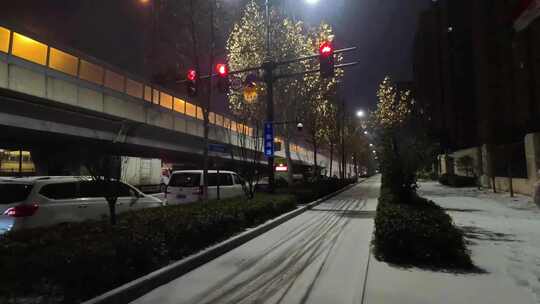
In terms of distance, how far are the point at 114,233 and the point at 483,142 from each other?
39233 mm

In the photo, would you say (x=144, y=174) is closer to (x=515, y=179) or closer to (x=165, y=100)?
(x=165, y=100)

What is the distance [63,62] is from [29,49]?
2575 millimetres

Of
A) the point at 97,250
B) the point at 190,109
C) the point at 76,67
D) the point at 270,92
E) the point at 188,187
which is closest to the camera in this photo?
the point at 97,250

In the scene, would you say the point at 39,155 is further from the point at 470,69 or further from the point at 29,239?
the point at 470,69

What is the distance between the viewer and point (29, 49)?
23.0 meters

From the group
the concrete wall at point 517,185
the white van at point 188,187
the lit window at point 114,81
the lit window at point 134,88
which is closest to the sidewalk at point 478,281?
the white van at point 188,187

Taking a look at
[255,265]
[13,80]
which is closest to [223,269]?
[255,265]

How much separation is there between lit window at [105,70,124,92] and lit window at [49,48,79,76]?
3.26 metres

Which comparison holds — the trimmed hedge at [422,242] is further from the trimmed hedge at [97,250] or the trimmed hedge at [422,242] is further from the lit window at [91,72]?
the lit window at [91,72]

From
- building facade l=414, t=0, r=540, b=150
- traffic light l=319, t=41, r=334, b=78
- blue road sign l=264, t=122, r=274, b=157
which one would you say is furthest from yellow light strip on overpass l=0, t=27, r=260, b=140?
building facade l=414, t=0, r=540, b=150

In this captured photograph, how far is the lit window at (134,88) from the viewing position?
32656mm

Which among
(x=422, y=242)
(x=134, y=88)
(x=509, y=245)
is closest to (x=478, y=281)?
(x=422, y=242)

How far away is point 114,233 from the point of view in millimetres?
6688

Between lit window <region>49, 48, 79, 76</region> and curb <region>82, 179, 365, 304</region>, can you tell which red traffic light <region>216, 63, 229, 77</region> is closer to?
curb <region>82, 179, 365, 304</region>
